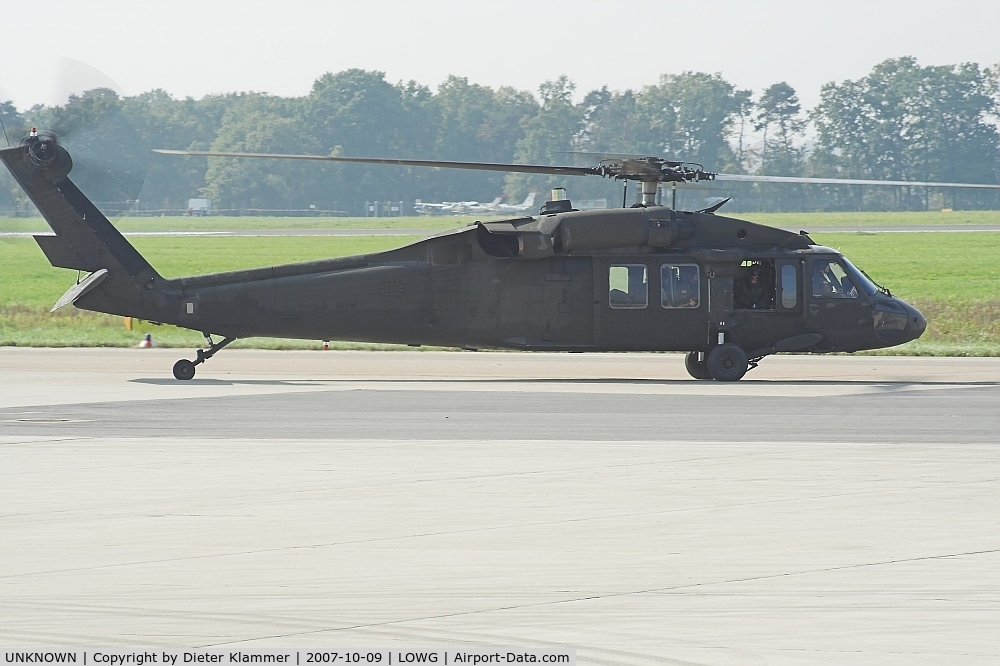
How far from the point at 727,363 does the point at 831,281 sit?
227cm

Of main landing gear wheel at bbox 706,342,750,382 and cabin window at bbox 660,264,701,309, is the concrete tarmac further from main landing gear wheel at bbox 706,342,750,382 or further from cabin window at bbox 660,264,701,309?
cabin window at bbox 660,264,701,309

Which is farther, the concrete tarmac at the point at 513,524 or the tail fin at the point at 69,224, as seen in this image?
the tail fin at the point at 69,224

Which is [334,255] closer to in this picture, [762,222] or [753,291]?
[762,222]

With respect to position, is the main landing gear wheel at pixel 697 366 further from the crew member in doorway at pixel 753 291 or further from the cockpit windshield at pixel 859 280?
the cockpit windshield at pixel 859 280

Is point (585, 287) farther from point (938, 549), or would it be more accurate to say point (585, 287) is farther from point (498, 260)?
point (938, 549)

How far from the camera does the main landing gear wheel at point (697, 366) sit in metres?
21.4

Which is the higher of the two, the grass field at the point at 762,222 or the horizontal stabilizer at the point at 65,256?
the horizontal stabilizer at the point at 65,256

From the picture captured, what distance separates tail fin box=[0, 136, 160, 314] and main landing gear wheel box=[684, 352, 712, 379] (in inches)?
362

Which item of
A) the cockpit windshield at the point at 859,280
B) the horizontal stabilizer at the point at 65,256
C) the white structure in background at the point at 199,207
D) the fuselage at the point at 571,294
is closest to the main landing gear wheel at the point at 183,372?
the fuselage at the point at 571,294

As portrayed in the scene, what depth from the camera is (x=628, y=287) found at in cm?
2075

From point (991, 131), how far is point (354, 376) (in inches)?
5153
